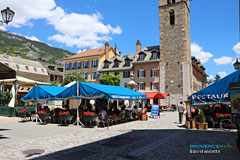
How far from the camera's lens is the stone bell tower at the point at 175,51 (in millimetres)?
31906

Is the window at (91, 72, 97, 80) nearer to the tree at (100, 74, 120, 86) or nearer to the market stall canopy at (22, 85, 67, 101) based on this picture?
the tree at (100, 74, 120, 86)

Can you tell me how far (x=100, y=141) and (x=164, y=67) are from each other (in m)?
28.2

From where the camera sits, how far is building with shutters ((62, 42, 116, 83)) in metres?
42.2

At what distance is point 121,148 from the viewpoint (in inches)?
266

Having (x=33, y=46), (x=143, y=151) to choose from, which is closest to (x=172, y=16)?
(x=143, y=151)

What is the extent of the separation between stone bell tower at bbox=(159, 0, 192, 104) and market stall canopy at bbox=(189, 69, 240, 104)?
Result: 2059 cm

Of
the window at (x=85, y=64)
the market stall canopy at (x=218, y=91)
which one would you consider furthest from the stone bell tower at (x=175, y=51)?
the market stall canopy at (x=218, y=91)

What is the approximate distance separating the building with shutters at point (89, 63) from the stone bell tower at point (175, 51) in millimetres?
14182

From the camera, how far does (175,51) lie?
33406 mm

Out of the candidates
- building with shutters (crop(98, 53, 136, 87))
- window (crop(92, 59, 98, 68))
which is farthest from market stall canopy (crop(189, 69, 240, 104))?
window (crop(92, 59, 98, 68))

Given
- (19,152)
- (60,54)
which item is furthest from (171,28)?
(60,54)

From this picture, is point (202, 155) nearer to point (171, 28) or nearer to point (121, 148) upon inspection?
point (121, 148)

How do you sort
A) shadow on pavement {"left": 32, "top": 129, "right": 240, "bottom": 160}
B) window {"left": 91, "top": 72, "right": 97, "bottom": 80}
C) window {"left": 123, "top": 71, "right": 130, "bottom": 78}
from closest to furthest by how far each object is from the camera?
shadow on pavement {"left": 32, "top": 129, "right": 240, "bottom": 160}, window {"left": 123, "top": 71, "right": 130, "bottom": 78}, window {"left": 91, "top": 72, "right": 97, "bottom": 80}

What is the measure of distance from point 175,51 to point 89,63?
19647 mm
